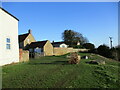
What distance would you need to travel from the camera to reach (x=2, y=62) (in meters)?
11.4

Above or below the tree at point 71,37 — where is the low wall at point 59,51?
below

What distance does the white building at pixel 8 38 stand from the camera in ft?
37.5

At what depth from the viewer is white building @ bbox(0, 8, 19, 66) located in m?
11.4

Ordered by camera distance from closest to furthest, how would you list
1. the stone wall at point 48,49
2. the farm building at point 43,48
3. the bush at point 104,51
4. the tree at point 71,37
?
the bush at point 104,51 < the farm building at point 43,48 < the stone wall at point 48,49 < the tree at point 71,37

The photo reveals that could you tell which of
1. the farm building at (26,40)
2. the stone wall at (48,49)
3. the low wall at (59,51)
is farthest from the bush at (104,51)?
the farm building at (26,40)

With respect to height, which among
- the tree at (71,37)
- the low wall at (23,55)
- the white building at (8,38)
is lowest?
the low wall at (23,55)

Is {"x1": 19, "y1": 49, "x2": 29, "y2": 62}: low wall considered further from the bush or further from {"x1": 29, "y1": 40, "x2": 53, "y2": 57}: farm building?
the bush

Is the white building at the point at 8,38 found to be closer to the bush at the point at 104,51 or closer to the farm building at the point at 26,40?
the bush at the point at 104,51

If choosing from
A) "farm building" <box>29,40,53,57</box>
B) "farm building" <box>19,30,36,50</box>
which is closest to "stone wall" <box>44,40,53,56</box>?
"farm building" <box>29,40,53,57</box>

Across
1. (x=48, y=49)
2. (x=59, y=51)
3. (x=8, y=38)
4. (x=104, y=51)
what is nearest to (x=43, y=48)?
(x=48, y=49)

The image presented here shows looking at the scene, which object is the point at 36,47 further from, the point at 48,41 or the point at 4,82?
the point at 4,82

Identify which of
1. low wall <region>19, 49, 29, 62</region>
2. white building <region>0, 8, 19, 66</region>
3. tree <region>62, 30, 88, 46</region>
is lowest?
low wall <region>19, 49, 29, 62</region>

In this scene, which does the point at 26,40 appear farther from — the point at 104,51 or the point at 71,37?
the point at 71,37

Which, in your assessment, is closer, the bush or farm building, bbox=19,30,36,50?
the bush
